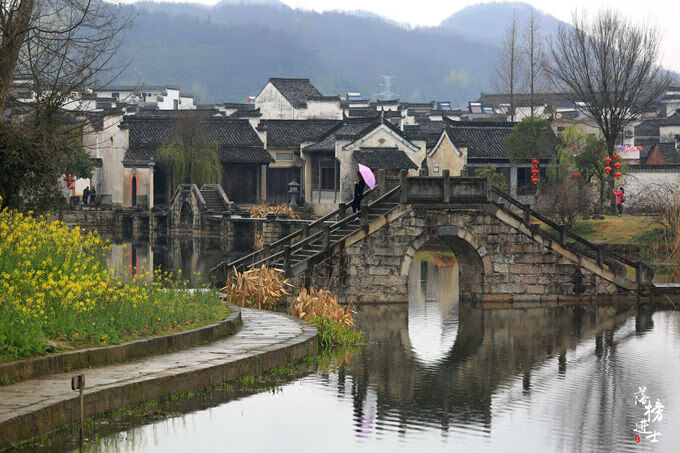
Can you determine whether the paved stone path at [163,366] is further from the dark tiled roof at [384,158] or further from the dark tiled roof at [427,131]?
the dark tiled roof at [427,131]

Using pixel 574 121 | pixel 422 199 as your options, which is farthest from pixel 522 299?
pixel 574 121

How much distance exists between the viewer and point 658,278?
40.3 m

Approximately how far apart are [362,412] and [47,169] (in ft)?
30.9

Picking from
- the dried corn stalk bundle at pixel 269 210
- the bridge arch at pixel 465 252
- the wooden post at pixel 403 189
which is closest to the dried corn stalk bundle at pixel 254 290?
the bridge arch at pixel 465 252

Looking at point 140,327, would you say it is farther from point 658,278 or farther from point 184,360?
point 658,278

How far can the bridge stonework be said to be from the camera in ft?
109

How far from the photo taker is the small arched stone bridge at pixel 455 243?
33094mm

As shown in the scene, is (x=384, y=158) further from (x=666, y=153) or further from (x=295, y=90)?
(x=295, y=90)

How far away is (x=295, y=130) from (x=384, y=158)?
11390 mm

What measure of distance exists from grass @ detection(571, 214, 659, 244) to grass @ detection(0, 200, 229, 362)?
30.2m

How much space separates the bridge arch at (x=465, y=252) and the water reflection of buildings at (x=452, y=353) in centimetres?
81

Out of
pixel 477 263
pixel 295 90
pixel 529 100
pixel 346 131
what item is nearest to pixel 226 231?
pixel 346 131

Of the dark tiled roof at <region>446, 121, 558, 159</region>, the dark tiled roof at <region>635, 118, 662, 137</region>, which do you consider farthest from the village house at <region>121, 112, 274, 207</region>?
the dark tiled roof at <region>635, 118, 662, 137</region>

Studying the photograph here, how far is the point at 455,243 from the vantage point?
35.0 meters
